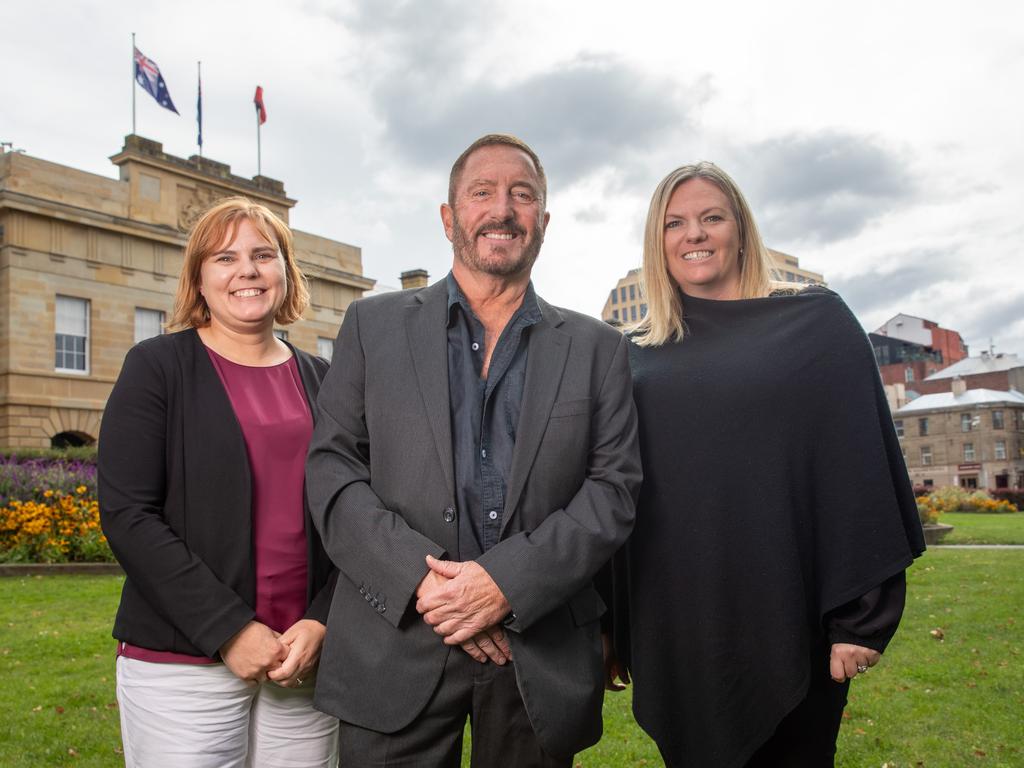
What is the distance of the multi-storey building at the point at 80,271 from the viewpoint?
26016 millimetres

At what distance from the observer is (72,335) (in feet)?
91.1

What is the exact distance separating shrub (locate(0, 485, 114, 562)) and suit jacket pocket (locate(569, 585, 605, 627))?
12149 mm

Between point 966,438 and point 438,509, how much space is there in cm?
8341

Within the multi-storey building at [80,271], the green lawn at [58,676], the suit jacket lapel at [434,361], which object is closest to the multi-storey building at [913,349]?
the multi-storey building at [80,271]

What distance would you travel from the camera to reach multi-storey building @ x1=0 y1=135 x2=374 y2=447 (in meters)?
26.0

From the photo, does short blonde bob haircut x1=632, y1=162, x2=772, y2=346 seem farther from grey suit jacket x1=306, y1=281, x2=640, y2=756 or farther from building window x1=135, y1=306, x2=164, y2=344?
building window x1=135, y1=306, x2=164, y2=344

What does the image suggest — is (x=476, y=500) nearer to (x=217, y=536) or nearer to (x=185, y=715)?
(x=217, y=536)

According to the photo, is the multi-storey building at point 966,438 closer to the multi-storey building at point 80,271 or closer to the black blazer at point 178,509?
the multi-storey building at point 80,271

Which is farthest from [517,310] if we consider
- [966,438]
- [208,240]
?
[966,438]

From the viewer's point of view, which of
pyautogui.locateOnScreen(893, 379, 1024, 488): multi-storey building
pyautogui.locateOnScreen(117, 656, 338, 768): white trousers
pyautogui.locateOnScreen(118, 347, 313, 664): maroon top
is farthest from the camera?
pyautogui.locateOnScreen(893, 379, 1024, 488): multi-storey building

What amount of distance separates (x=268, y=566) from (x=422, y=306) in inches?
46.6

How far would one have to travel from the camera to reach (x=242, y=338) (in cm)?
357

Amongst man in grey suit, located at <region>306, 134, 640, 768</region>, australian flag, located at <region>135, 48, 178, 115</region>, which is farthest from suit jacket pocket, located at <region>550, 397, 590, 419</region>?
australian flag, located at <region>135, 48, 178, 115</region>

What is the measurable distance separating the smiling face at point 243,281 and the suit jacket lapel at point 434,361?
0.63 metres
